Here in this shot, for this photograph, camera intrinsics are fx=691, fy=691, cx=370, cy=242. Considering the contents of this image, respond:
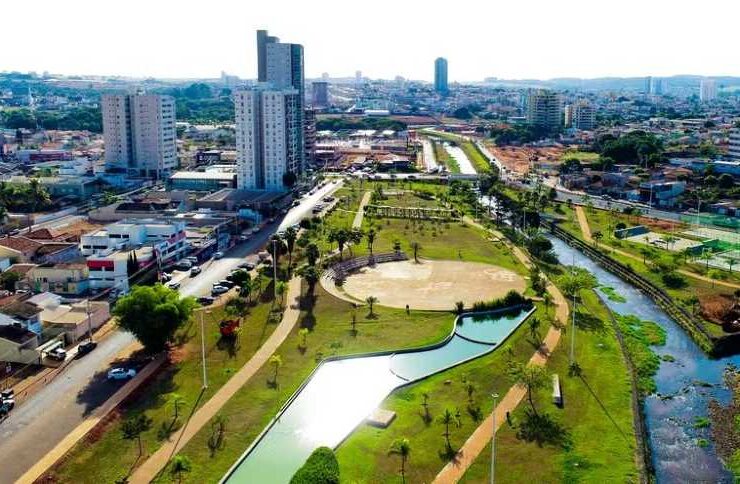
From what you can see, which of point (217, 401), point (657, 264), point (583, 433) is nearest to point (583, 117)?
point (657, 264)

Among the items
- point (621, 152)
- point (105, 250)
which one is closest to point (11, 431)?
point (105, 250)

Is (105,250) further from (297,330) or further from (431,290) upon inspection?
(431,290)

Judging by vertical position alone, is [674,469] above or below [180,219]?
below

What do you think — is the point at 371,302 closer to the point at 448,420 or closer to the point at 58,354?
the point at 448,420

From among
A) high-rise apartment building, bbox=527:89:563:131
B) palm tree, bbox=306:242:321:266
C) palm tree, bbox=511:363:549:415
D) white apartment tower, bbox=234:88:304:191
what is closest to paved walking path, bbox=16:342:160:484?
palm tree, bbox=306:242:321:266

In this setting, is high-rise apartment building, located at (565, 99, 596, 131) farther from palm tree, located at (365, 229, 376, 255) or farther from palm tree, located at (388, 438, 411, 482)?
palm tree, located at (388, 438, 411, 482)

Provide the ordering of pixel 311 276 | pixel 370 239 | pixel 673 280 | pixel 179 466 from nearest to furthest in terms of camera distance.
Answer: pixel 179 466
pixel 311 276
pixel 673 280
pixel 370 239

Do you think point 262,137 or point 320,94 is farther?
point 320,94
